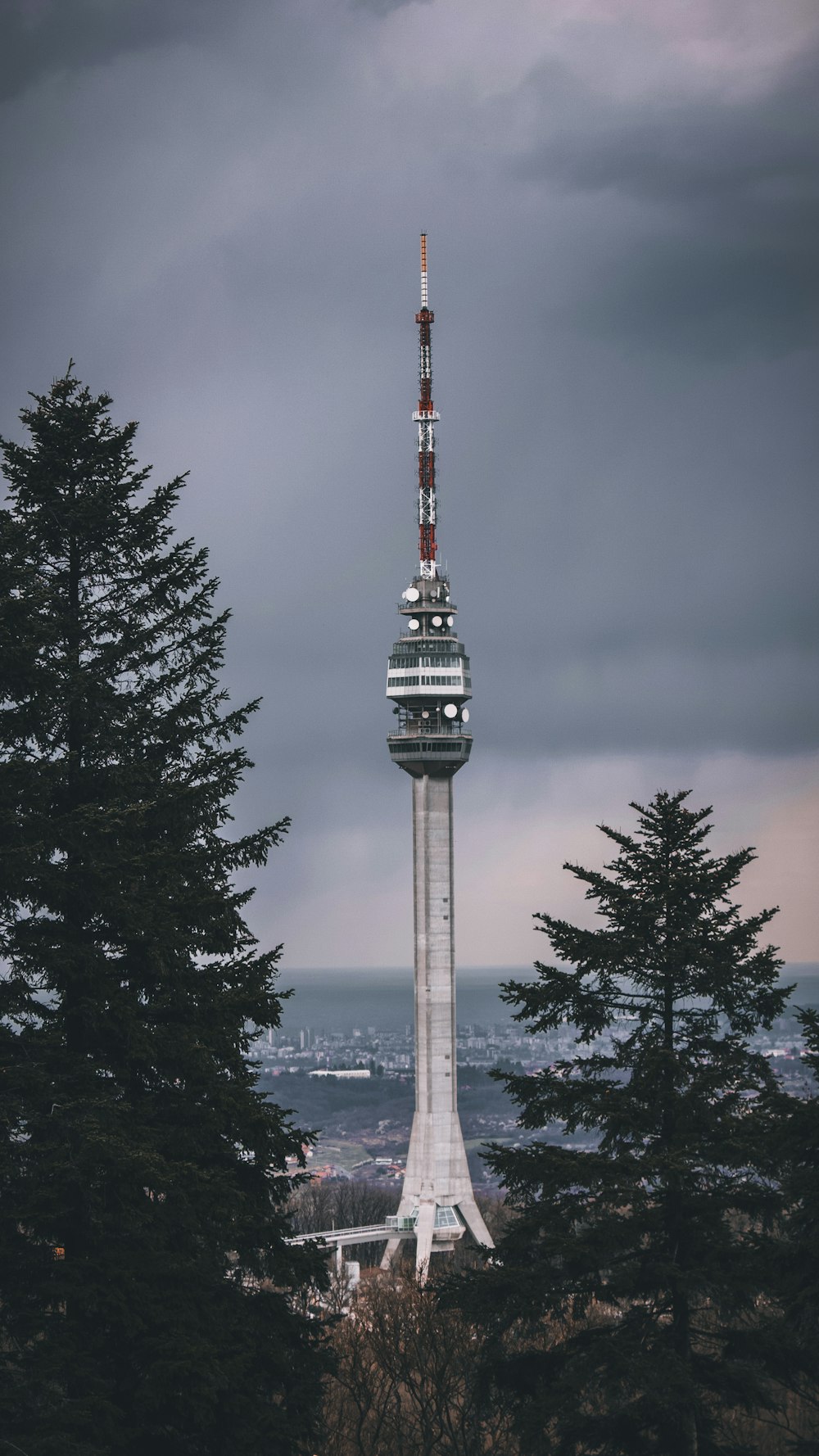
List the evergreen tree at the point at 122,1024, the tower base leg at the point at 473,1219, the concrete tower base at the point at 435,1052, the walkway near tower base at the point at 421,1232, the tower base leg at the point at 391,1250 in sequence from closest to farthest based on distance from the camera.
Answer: the evergreen tree at the point at 122,1024 < the walkway near tower base at the point at 421,1232 < the tower base leg at the point at 391,1250 < the tower base leg at the point at 473,1219 < the concrete tower base at the point at 435,1052

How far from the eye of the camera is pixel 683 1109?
30.2 metres

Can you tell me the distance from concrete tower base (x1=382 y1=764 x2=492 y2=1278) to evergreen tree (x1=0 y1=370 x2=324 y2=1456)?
400ft

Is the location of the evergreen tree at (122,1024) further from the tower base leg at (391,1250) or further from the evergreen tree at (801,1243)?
the tower base leg at (391,1250)

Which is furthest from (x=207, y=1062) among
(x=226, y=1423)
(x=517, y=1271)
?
(x=517, y=1271)

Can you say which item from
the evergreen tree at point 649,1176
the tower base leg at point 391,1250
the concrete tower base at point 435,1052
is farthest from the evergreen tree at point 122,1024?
the tower base leg at point 391,1250

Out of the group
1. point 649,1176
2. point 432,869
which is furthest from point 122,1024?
point 432,869

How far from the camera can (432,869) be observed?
15162cm

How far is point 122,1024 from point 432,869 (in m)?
125

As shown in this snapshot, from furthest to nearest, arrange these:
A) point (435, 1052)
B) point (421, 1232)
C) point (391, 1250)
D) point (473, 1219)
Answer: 1. point (391, 1250)
2. point (435, 1052)
3. point (473, 1219)
4. point (421, 1232)

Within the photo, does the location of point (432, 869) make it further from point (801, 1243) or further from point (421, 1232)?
point (801, 1243)

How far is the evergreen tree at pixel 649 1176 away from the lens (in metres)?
29.5

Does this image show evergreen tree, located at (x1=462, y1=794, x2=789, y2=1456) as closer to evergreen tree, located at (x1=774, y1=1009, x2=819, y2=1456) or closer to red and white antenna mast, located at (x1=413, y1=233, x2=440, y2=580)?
evergreen tree, located at (x1=774, y1=1009, x2=819, y2=1456)

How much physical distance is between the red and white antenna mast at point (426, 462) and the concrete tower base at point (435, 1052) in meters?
23.4

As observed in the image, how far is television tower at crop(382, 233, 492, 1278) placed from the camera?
15200 centimetres
